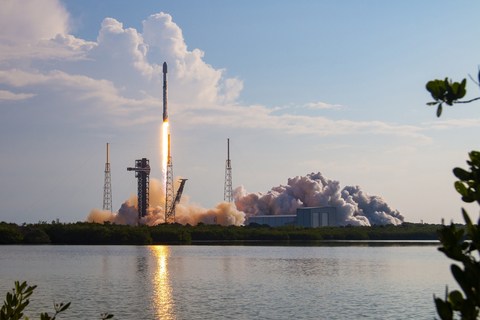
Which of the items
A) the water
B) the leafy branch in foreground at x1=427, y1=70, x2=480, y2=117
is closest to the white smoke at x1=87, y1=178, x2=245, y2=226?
Answer: the water

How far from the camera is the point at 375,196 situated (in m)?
145

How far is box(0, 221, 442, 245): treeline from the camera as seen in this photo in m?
92.8

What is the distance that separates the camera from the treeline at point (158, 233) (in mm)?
92750

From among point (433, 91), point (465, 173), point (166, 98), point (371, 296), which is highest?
point (166, 98)

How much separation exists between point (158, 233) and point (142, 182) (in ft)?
39.3

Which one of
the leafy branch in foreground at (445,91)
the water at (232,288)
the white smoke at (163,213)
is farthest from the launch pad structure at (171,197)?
the leafy branch in foreground at (445,91)

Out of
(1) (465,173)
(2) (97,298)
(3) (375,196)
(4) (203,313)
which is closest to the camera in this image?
(1) (465,173)

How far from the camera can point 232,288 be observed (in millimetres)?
33844

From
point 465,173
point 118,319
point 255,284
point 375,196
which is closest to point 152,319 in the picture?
point 118,319

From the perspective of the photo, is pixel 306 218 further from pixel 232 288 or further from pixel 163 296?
pixel 163 296

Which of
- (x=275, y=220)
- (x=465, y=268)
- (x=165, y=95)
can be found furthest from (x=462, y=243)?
(x=275, y=220)

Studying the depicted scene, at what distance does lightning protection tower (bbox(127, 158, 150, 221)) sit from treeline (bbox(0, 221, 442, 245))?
683cm

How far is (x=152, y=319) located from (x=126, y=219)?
92902 millimetres

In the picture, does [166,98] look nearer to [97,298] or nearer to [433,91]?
[97,298]
